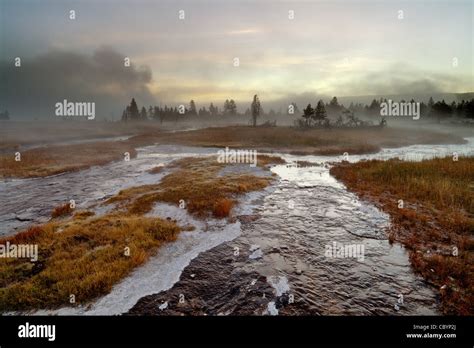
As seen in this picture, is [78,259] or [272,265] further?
[272,265]

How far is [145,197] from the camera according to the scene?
19578mm

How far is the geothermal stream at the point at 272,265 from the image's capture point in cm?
786

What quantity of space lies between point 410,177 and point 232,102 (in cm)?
15800

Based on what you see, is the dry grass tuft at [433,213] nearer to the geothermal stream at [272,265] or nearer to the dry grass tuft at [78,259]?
the geothermal stream at [272,265]

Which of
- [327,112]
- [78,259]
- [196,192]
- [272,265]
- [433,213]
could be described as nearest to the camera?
[78,259]

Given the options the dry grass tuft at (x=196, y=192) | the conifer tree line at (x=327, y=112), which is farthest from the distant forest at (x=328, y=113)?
the dry grass tuft at (x=196, y=192)

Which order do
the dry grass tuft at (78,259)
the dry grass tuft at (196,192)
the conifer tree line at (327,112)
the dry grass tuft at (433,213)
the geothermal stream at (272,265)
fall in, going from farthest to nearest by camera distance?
the conifer tree line at (327,112) → the dry grass tuft at (196,192) → the dry grass tuft at (433,213) → the dry grass tuft at (78,259) → the geothermal stream at (272,265)

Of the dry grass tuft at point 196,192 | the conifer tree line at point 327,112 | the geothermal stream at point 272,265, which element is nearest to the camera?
the geothermal stream at point 272,265

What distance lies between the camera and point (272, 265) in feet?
34.2

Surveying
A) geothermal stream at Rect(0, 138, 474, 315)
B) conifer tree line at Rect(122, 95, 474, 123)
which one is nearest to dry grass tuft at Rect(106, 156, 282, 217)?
geothermal stream at Rect(0, 138, 474, 315)

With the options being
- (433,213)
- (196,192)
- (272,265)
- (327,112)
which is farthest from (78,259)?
(327,112)

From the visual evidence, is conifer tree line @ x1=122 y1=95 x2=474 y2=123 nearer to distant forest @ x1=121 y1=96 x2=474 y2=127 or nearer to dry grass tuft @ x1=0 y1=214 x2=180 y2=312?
distant forest @ x1=121 y1=96 x2=474 y2=127

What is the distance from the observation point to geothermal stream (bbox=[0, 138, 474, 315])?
786 cm

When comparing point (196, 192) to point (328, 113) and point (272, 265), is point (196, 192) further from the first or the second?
point (328, 113)
